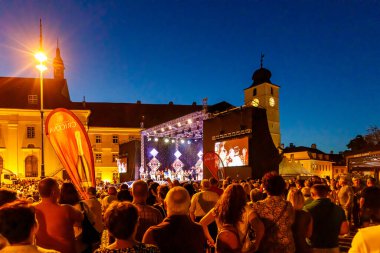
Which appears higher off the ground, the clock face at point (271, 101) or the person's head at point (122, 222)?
the clock face at point (271, 101)

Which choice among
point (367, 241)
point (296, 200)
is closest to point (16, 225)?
point (367, 241)

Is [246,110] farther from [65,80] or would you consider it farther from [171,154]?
[65,80]

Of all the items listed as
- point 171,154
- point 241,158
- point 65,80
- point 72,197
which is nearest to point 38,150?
point 65,80

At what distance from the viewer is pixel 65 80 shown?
162ft

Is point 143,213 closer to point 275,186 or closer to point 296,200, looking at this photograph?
point 275,186

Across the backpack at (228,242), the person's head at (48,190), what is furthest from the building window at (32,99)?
the backpack at (228,242)

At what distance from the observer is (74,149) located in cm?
591

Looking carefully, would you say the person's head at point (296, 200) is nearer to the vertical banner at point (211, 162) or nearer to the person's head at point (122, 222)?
the person's head at point (122, 222)

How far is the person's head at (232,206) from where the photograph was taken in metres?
3.23

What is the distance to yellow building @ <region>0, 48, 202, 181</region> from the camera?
137ft

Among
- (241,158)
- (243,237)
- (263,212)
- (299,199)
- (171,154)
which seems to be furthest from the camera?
(171,154)

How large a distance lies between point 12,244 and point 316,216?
335 cm

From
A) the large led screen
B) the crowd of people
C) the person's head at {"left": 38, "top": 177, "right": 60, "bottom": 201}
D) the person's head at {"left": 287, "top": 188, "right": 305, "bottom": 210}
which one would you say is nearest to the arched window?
the large led screen

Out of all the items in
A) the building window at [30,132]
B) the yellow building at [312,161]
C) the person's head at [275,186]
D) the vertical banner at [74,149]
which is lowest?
the yellow building at [312,161]
